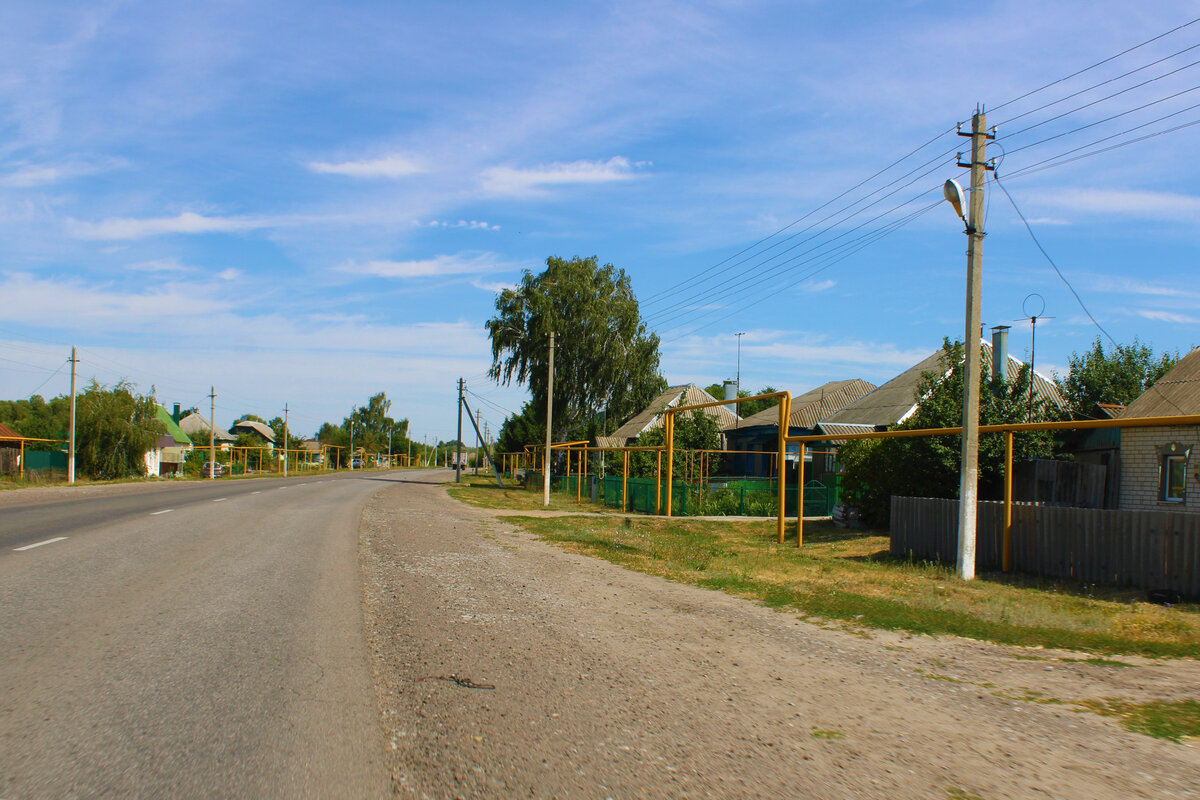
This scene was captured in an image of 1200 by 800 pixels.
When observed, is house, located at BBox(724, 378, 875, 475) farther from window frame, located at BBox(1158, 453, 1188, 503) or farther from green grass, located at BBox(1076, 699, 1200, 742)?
green grass, located at BBox(1076, 699, 1200, 742)

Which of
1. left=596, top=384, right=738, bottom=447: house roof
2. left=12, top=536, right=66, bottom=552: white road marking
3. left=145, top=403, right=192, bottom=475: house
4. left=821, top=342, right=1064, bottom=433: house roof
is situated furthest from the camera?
left=145, top=403, right=192, bottom=475: house

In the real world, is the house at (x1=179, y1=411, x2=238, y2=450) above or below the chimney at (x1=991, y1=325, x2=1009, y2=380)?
below

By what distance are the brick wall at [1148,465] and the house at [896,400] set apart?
962 centimetres

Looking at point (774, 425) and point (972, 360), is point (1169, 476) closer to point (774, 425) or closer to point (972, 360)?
point (972, 360)

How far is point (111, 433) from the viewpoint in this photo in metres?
47.5

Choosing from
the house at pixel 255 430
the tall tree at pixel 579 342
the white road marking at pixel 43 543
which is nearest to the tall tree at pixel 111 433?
the tall tree at pixel 579 342

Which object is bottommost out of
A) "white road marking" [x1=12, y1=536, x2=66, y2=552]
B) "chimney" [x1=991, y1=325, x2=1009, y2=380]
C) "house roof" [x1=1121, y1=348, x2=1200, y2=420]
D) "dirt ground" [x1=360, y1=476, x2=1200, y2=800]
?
"white road marking" [x1=12, y1=536, x2=66, y2=552]

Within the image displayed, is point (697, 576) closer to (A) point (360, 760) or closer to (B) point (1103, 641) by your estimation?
(B) point (1103, 641)

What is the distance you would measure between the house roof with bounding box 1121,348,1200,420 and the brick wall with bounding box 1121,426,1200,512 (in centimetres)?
65

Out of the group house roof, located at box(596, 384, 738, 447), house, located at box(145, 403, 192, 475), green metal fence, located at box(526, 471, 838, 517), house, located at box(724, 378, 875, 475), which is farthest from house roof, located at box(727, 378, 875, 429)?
house, located at box(145, 403, 192, 475)

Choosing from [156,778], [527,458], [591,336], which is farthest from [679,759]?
[527,458]

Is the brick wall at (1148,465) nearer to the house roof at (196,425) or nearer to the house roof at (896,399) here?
the house roof at (896,399)

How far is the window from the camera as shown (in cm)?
1843

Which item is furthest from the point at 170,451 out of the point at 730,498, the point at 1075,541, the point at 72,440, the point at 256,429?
the point at 1075,541
